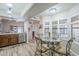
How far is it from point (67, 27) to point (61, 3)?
23.1 inches

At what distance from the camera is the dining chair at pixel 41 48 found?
8.04 feet

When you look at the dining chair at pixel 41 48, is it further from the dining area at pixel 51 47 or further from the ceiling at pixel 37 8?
the ceiling at pixel 37 8

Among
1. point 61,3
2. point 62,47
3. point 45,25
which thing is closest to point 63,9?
point 61,3

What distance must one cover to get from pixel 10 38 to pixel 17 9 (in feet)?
2.45

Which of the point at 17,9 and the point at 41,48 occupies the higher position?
the point at 17,9

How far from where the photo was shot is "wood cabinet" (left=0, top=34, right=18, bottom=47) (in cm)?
245

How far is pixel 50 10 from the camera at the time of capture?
238 cm

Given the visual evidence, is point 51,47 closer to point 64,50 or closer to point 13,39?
point 64,50

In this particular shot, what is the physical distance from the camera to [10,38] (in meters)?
2.50

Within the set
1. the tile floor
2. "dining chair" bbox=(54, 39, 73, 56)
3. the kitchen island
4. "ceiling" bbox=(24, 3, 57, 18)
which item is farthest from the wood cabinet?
"dining chair" bbox=(54, 39, 73, 56)

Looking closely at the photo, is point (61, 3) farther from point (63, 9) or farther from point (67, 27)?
point (67, 27)

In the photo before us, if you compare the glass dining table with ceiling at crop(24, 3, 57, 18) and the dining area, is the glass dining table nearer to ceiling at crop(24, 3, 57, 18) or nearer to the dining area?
the dining area

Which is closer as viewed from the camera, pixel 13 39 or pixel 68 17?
pixel 68 17

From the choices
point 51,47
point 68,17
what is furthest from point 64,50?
point 68,17
